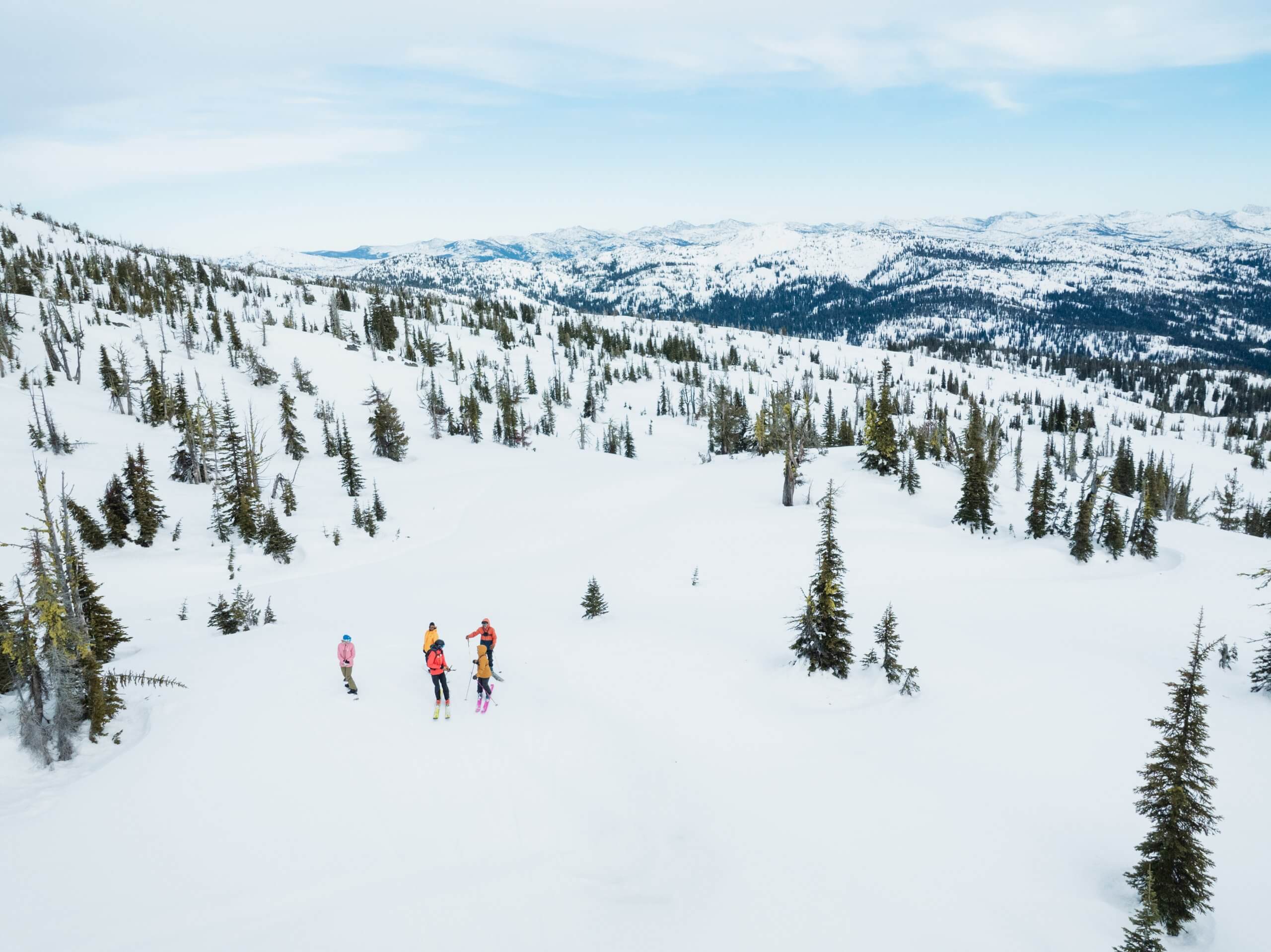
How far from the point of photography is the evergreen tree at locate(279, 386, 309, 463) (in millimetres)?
56750

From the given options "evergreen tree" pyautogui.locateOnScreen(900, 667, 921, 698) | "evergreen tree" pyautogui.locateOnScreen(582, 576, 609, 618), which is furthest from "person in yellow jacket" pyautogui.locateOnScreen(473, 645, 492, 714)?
"evergreen tree" pyautogui.locateOnScreen(900, 667, 921, 698)

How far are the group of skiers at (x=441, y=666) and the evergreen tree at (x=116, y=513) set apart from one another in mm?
28605

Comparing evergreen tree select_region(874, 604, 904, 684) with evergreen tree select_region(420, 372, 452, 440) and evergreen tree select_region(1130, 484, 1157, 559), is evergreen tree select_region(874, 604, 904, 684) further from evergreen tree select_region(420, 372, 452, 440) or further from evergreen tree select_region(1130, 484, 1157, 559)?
evergreen tree select_region(420, 372, 452, 440)

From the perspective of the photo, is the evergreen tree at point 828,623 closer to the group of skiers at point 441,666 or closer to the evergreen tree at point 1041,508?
the group of skiers at point 441,666

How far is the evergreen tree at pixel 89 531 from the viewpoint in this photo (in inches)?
1233

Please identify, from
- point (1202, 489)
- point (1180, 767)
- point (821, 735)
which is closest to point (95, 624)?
point (821, 735)

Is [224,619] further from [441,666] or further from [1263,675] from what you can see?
[1263,675]

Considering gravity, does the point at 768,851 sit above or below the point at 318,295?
below

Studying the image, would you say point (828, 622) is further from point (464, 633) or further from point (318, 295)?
point (318, 295)

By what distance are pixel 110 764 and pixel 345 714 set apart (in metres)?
4.10

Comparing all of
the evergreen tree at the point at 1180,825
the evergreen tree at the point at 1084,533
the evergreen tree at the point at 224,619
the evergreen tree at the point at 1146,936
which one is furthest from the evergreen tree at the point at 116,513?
the evergreen tree at the point at 1084,533

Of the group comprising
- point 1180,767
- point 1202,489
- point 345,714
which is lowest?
point 1202,489

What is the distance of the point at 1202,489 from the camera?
367 ft

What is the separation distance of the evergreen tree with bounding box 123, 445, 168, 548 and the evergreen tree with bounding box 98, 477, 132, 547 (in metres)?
0.47
